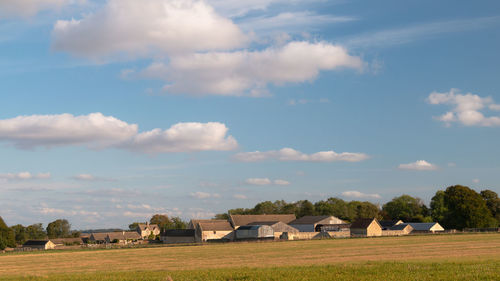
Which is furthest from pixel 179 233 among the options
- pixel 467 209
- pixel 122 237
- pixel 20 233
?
pixel 20 233

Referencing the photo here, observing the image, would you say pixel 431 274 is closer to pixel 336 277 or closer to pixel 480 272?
pixel 480 272

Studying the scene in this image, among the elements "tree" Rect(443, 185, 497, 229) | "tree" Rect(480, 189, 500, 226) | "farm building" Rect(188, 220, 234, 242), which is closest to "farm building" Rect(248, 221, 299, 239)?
"farm building" Rect(188, 220, 234, 242)

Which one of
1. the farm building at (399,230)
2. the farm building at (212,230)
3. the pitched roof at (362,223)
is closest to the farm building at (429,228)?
the farm building at (399,230)

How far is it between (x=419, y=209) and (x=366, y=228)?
61.4m

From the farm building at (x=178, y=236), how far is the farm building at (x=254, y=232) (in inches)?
482

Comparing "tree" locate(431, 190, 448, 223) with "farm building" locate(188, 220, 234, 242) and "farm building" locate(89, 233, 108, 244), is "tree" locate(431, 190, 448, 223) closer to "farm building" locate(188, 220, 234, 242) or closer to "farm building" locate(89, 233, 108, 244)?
"farm building" locate(188, 220, 234, 242)

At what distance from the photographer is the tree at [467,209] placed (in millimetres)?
119188

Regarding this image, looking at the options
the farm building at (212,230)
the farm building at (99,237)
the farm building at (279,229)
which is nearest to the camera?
the farm building at (279,229)

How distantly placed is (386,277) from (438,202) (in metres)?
154

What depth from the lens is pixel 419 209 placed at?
18362cm

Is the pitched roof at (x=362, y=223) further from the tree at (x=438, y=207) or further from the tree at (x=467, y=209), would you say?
the tree at (x=438, y=207)

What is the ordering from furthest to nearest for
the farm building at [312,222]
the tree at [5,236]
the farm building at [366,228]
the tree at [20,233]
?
the tree at [20,233], the farm building at [312,222], the tree at [5,236], the farm building at [366,228]

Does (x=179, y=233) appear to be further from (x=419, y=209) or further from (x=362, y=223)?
(x=419, y=209)

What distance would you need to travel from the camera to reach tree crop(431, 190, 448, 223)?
15988 centimetres
